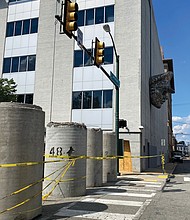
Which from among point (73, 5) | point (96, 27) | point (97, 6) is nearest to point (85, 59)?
point (96, 27)

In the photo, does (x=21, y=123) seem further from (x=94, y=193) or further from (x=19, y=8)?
(x=19, y=8)

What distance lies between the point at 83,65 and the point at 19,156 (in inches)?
729

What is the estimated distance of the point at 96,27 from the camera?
77.3 ft

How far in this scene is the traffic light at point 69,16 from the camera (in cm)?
773

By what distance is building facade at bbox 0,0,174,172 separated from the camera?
21.1m

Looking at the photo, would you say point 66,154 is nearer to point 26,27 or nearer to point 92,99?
point 92,99

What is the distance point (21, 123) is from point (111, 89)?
16.6 metres

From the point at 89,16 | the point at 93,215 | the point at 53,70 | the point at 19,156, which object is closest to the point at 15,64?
the point at 53,70

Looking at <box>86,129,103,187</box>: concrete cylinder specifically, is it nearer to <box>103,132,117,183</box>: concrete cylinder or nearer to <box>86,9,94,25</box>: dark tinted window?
<box>103,132,117,183</box>: concrete cylinder

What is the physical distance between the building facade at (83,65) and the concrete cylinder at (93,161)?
923 cm

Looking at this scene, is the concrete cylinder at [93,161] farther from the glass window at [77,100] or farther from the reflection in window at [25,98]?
the reflection in window at [25,98]

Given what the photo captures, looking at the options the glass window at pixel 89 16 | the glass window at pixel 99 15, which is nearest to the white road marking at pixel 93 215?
the glass window at pixel 99 15

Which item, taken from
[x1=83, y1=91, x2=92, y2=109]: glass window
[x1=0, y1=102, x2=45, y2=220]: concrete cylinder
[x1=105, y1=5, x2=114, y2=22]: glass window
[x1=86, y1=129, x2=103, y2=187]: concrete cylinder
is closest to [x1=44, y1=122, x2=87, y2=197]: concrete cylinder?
[x1=86, y1=129, x2=103, y2=187]: concrete cylinder

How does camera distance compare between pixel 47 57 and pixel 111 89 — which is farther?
pixel 47 57
